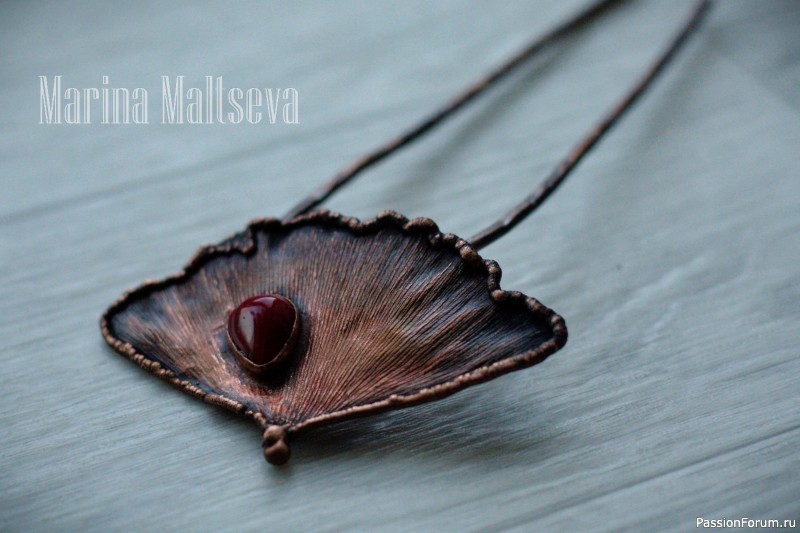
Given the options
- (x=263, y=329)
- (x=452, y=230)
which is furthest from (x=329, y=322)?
(x=452, y=230)

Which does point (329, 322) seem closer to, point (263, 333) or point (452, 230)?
point (263, 333)

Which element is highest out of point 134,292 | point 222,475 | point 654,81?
point 654,81

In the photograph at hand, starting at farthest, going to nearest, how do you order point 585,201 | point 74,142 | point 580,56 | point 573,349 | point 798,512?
point 580,56, point 74,142, point 585,201, point 573,349, point 798,512

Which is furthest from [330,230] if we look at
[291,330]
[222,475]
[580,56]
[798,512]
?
[580,56]

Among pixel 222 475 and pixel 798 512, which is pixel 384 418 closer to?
pixel 222 475
